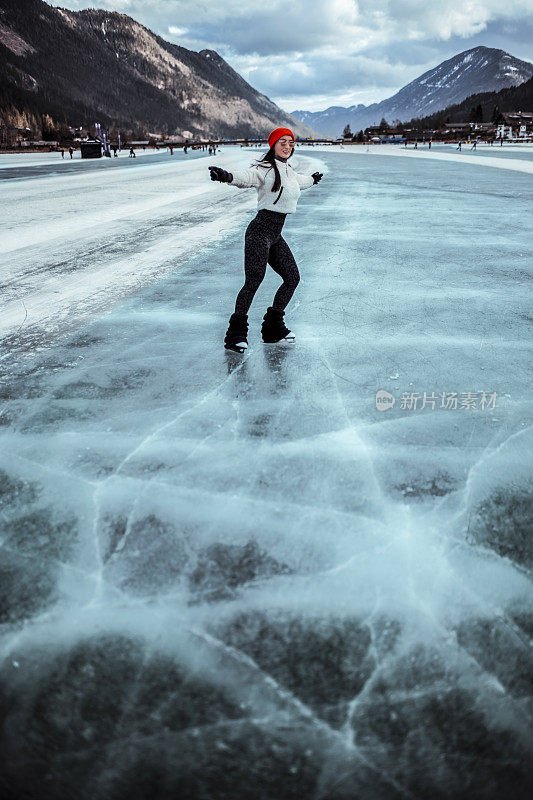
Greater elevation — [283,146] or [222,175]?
[283,146]

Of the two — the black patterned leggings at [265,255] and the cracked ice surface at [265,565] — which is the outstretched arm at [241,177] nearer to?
the black patterned leggings at [265,255]

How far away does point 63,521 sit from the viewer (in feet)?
7.16

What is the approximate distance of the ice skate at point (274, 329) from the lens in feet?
13.4

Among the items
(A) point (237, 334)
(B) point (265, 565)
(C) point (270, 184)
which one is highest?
(C) point (270, 184)

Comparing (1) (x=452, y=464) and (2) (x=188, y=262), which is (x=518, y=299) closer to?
(1) (x=452, y=464)

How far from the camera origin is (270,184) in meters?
3.60

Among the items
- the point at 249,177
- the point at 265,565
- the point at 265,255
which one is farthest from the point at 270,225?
the point at 265,565

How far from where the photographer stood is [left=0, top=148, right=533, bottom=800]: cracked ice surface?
4.56 ft

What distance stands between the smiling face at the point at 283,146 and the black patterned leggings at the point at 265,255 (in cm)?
37

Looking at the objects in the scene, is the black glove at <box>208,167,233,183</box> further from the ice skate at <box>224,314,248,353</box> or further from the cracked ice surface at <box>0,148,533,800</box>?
the cracked ice surface at <box>0,148,533,800</box>

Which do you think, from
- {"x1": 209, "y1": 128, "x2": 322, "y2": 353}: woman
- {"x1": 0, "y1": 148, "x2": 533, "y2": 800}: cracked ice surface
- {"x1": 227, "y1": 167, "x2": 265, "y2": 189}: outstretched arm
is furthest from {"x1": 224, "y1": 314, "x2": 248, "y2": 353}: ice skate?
{"x1": 227, "y1": 167, "x2": 265, "y2": 189}: outstretched arm

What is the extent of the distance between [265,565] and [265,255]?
8.04ft

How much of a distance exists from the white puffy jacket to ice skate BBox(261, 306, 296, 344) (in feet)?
2.41

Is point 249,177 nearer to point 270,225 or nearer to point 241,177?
point 241,177
